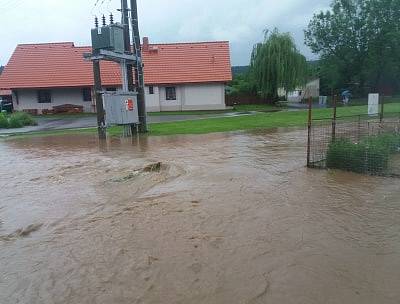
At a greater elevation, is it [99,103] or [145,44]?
[145,44]

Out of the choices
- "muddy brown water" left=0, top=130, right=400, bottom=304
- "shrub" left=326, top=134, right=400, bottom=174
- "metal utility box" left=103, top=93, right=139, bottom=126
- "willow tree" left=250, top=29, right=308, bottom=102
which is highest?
"willow tree" left=250, top=29, right=308, bottom=102

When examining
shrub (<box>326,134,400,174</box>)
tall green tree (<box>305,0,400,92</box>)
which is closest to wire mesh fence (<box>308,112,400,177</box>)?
shrub (<box>326,134,400,174</box>)

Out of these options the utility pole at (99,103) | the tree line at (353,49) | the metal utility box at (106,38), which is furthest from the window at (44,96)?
the metal utility box at (106,38)

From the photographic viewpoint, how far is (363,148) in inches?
419

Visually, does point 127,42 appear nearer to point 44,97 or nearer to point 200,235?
point 200,235

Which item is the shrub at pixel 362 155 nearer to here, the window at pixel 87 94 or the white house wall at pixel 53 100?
the white house wall at pixel 53 100

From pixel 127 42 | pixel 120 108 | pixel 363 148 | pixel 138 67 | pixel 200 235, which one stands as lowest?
pixel 200 235

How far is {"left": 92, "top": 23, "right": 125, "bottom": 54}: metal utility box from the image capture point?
19.7 m

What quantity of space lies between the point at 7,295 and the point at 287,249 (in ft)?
11.7

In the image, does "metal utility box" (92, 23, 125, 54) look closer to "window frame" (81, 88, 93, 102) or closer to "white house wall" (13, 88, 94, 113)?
"white house wall" (13, 88, 94, 113)

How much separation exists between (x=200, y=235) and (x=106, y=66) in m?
39.0

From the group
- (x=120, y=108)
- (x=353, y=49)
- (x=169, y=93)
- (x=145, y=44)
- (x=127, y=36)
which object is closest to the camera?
(x=120, y=108)

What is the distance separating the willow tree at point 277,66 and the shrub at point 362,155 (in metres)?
34.7

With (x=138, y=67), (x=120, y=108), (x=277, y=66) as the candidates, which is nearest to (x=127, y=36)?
(x=138, y=67)
